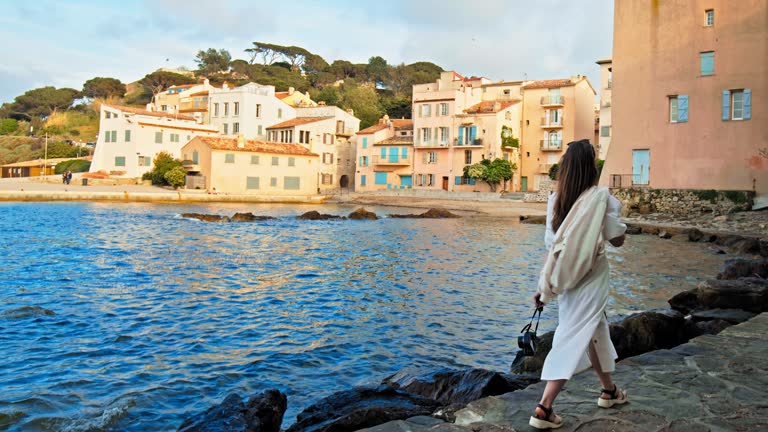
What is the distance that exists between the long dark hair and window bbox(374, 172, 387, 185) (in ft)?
201

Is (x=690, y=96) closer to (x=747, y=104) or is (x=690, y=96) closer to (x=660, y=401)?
(x=747, y=104)

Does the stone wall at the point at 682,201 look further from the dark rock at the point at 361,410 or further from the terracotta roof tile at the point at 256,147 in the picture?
the terracotta roof tile at the point at 256,147

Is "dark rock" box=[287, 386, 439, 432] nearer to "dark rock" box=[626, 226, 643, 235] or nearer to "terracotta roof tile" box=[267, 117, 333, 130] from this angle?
"dark rock" box=[626, 226, 643, 235]

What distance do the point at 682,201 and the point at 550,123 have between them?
2890 centimetres

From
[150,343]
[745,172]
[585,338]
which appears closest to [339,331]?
[150,343]

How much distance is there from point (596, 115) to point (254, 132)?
1520 inches

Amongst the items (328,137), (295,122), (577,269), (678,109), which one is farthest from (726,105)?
(295,122)

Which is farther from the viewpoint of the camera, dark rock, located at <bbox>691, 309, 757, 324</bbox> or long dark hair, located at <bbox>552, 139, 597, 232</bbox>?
dark rock, located at <bbox>691, 309, 757, 324</bbox>

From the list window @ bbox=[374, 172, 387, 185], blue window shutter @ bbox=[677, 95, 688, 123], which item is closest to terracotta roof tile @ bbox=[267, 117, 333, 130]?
window @ bbox=[374, 172, 387, 185]

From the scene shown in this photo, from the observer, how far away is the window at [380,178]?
6554 cm

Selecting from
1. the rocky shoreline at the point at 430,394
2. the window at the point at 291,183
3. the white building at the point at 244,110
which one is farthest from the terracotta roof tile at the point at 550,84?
the rocky shoreline at the point at 430,394

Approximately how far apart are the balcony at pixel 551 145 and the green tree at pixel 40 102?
78.6 metres

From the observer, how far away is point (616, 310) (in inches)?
477

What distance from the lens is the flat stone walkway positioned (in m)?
4.13
